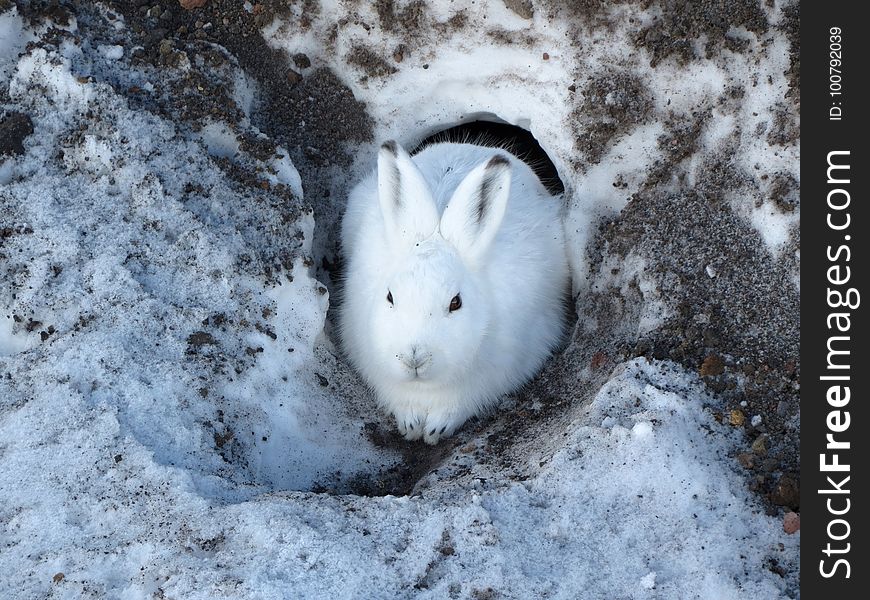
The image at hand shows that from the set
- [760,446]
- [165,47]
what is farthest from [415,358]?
[165,47]

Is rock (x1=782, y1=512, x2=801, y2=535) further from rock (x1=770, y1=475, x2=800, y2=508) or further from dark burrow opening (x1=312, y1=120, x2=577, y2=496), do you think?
dark burrow opening (x1=312, y1=120, x2=577, y2=496)

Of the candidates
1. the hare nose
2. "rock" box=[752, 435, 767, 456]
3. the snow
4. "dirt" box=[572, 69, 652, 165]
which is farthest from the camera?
"dirt" box=[572, 69, 652, 165]

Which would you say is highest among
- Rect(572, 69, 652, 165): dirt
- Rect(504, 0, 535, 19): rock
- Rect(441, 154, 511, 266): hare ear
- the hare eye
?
Rect(504, 0, 535, 19): rock

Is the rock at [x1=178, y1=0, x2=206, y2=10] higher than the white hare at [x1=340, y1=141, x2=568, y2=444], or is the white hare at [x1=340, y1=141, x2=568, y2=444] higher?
the rock at [x1=178, y1=0, x2=206, y2=10]

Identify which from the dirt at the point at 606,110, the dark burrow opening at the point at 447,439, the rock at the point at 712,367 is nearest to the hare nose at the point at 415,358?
the dark burrow opening at the point at 447,439

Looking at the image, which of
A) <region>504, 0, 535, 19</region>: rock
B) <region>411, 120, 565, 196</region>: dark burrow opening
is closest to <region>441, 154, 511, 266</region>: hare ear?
<region>504, 0, 535, 19</region>: rock

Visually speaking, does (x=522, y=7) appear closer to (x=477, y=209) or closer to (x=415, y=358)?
(x=477, y=209)
